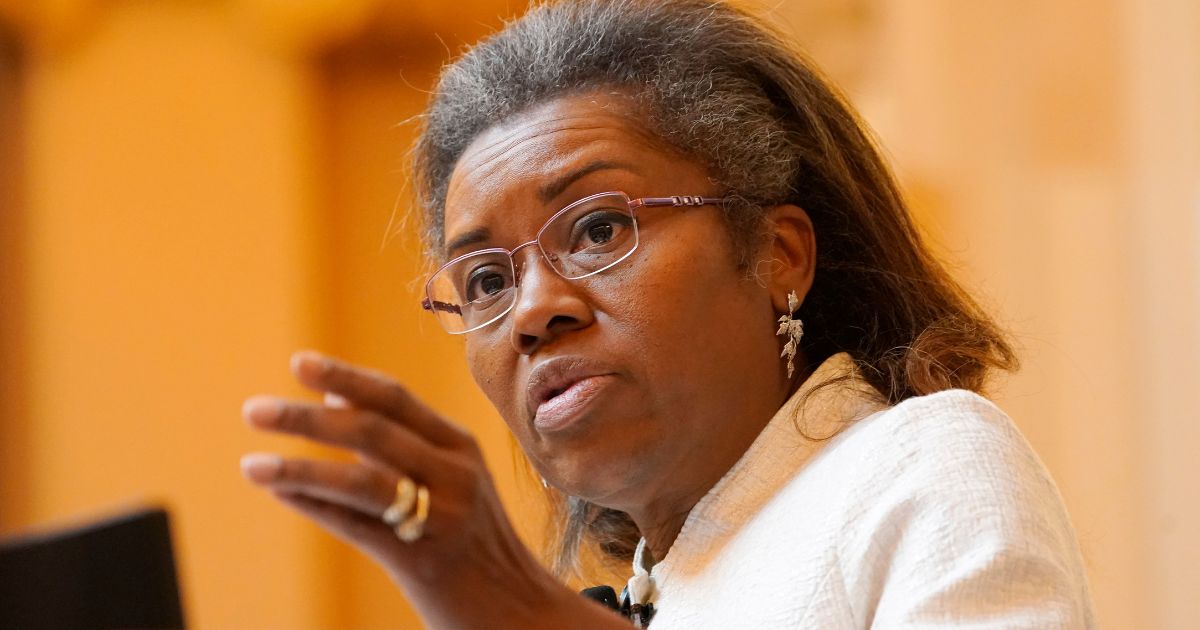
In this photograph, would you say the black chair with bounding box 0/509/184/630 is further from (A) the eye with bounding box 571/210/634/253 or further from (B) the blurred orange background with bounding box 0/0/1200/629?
(B) the blurred orange background with bounding box 0/0/1200/629

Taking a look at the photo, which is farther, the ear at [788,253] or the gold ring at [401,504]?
the ear at [788,253]

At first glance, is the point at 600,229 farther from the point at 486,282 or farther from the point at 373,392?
the point at 373,392

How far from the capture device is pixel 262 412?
107 centimetres

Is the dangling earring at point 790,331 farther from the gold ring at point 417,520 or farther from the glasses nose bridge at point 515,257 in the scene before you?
the gold ring at point 417,520

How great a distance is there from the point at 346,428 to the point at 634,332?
77 centimetres

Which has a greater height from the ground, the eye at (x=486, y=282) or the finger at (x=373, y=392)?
the eye at (x=486, y=282)

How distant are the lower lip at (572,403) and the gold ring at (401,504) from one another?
676 millimetres

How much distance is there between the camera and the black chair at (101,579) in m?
1.20

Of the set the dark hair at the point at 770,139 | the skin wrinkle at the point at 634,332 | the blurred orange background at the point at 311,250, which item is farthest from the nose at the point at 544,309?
A: the blurred orange background at the point at 311,250

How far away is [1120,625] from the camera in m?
4.30

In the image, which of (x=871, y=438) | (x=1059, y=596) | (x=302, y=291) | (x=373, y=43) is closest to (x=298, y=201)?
(x=302, y=291)

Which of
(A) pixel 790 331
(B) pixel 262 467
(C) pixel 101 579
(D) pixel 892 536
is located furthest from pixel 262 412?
(A) pixel 790 331

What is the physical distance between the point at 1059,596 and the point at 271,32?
3839 mm

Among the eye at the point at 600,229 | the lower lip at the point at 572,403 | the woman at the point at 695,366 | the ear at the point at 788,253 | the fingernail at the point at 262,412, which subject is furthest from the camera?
the ear at the point at 788,253
